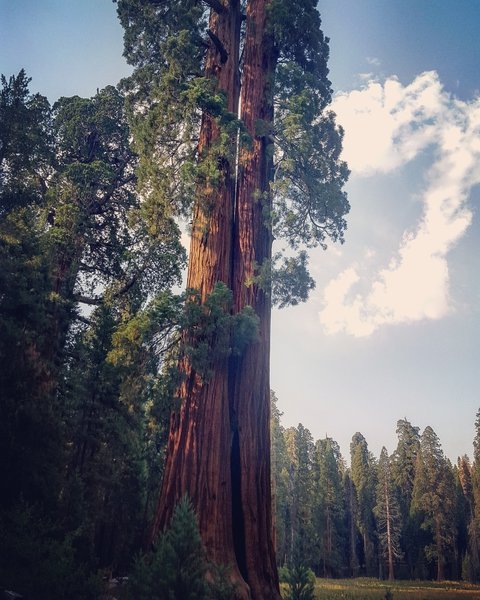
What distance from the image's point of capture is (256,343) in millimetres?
9016

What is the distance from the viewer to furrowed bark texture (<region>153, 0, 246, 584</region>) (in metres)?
7.52

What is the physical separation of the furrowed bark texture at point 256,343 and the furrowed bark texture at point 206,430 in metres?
0.35

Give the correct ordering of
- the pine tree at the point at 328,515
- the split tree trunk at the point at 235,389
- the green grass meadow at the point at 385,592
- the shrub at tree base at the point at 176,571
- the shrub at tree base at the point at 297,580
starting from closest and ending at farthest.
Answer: the shrub at tree base at the point at 176,571 → the shrub at tree base at the point at 297,580 → the split tree trunk at the point at 235,389 → the green grass meadow at the point at 385,592 → the pine tree at the point at 328,515

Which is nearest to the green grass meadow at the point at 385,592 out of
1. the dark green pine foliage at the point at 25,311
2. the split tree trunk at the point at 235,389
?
the split tree trunk at the point at 235,389

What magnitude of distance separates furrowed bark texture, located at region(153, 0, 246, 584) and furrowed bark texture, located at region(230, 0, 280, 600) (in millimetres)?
348

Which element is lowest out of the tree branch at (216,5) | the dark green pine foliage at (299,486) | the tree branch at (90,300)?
the dark green pine foliage at (299,486)

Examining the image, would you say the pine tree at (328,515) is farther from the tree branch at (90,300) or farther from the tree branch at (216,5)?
the tree branch at (216,5)

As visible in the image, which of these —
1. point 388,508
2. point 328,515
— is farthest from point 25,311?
point 328,515

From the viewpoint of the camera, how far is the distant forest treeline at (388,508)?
153 ft

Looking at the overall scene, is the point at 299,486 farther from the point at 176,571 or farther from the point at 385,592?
the point at 176,571

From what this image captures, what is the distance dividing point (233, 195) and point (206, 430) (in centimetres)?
530

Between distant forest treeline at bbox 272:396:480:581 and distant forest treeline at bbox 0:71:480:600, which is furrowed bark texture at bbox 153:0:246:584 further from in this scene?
distant forest treeline at bbox 272:396:480:581

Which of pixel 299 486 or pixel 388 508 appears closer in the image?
pixel 388 508

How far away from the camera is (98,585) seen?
6.80m
